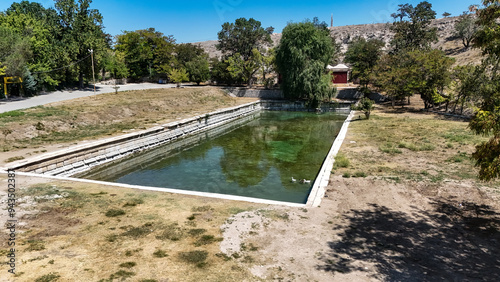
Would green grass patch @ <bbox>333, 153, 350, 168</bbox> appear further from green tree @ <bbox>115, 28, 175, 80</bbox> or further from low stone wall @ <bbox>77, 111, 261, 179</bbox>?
green tree @ <bbox>115, 28, 175, 80</bbox>

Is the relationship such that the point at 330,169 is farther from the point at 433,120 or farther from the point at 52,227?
the point at 433,120

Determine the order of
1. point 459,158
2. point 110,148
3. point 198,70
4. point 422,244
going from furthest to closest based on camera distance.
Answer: point 198,70
point 110,148
point 459,158
point 422,244

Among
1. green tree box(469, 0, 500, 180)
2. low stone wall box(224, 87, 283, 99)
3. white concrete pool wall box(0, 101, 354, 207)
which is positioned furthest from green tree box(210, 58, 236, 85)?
green tree box(469, 0, 500, 180)

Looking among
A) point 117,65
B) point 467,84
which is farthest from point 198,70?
point 467,84

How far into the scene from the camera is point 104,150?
16391 millimetres

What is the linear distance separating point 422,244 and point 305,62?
32168 millimetres

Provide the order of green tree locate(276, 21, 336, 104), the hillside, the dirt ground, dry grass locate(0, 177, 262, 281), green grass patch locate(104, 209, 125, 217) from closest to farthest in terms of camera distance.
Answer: dry grass locate(0, 177, 262, 281) < the dirt ground < green grass patch locate(104, 209, 125, 217) < green tree locate(276, 21, 336, 104) < the hillside

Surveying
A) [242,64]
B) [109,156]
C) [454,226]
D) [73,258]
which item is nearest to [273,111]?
[242,64]

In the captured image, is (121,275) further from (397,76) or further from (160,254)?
(397,76)

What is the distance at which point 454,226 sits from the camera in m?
7.80

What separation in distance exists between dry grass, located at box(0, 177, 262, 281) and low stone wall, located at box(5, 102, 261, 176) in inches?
152

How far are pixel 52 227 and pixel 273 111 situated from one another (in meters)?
34.0

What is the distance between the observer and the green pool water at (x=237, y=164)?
13039 millimetres

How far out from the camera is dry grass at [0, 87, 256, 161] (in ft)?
54.5
